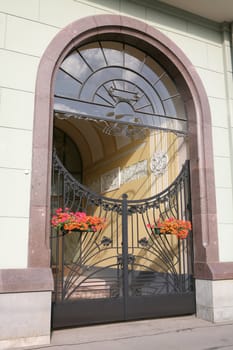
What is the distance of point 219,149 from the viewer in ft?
23.4

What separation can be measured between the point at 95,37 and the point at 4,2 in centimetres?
168

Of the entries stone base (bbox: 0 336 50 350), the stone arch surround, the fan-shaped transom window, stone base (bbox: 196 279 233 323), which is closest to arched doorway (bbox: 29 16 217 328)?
the stone arch surround

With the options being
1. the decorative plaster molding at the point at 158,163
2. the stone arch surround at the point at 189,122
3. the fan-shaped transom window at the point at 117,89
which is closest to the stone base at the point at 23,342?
the stone arch surround at the point at 189,122

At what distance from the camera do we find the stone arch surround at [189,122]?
5355 mm

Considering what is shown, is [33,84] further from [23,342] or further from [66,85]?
[23,342]

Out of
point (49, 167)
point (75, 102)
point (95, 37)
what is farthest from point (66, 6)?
point (49, 167)

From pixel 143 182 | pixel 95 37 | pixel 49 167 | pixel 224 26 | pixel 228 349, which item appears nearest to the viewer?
pixel 228 349

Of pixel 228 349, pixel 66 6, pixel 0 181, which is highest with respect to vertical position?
pixel 66 6

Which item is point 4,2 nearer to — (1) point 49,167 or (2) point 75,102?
(2) point 75,102

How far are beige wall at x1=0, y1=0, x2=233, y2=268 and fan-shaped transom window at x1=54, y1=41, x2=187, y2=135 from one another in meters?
0.62

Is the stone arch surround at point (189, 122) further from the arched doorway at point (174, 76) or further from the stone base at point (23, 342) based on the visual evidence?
the stone base at point (23, 342)

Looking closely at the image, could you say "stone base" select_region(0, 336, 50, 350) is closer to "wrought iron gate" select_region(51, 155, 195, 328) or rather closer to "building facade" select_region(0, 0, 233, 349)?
"building facade" select_region(0, 0, 233, 349)

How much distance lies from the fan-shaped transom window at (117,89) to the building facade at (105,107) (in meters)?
0.02

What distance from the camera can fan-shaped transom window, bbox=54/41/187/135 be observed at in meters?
6.39
